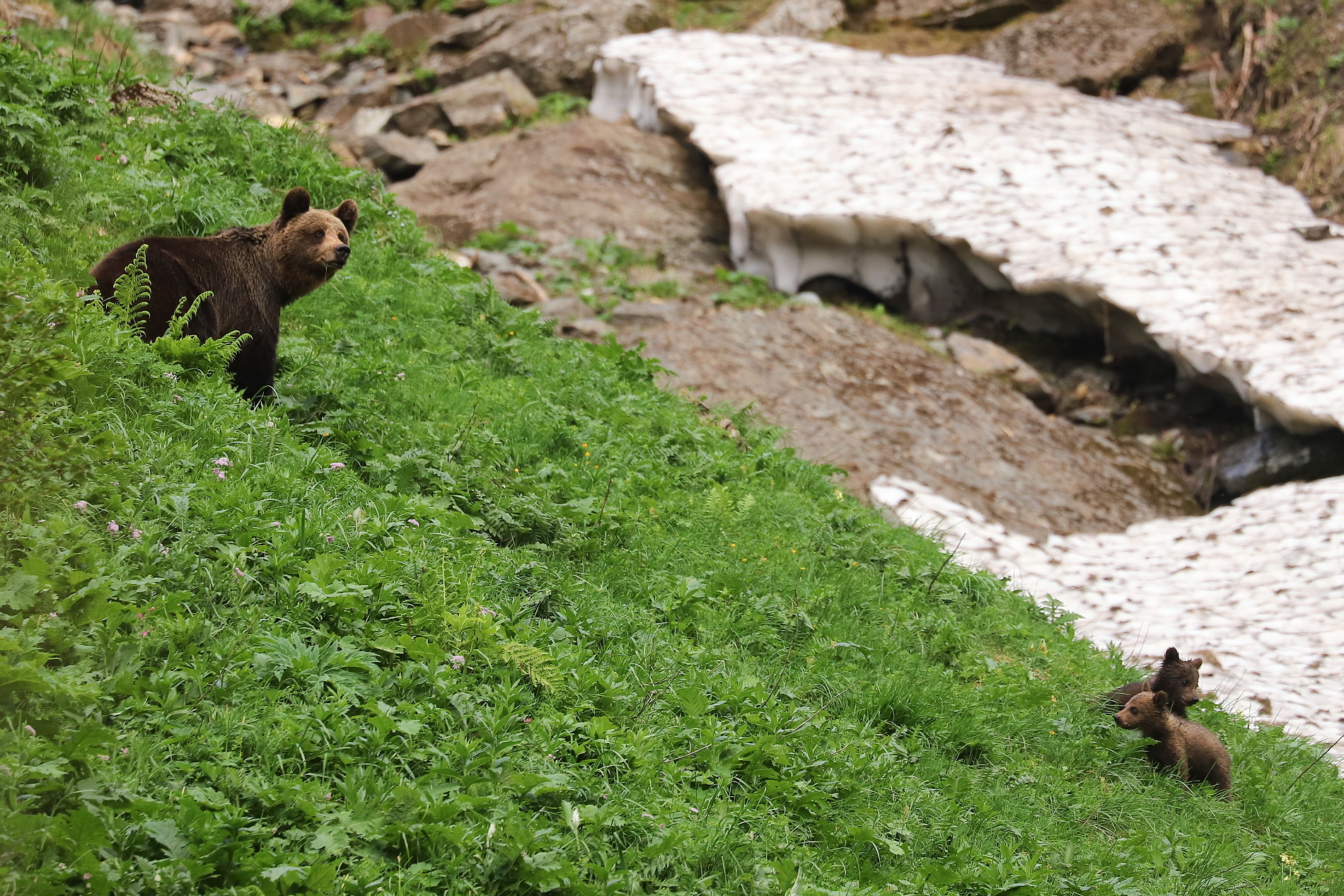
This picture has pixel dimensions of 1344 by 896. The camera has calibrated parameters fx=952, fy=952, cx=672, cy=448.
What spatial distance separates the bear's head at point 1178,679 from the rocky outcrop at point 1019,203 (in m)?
5.36

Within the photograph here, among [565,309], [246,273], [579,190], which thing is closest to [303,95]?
[579,190]

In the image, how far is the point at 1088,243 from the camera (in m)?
12.0

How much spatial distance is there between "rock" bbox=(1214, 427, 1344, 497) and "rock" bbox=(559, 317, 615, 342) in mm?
7218

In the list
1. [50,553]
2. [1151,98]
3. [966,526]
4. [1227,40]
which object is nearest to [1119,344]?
[966,526]

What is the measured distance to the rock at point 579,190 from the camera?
1329 cm

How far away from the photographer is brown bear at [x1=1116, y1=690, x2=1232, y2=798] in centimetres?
568

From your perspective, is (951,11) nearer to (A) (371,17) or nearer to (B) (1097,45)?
(B) (1097,45)

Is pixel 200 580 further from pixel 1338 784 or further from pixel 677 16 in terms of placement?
pixel 677 16

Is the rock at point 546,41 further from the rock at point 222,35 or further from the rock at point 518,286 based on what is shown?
the rock at point 518,286

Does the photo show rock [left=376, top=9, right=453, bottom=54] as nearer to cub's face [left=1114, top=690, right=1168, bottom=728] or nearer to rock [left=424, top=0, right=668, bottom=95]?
rock [left=424, top=0, right=668, bottom=95]

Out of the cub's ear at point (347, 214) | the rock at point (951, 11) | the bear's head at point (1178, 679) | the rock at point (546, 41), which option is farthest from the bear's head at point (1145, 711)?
the rock at point (951, 11)

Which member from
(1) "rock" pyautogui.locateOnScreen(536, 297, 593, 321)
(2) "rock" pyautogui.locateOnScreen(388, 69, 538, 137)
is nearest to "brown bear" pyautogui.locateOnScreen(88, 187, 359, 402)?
(1) "rock" pyautogui.locateOnScreen(536, 297, 593, 321)

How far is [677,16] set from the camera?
62.1 ft

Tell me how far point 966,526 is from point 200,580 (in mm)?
7027
